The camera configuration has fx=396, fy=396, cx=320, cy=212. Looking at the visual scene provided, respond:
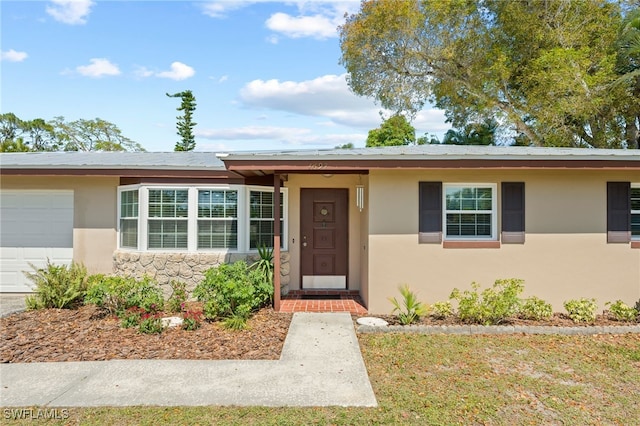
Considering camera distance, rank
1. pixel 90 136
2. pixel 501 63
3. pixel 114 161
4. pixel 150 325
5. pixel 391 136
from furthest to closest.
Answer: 1. pixel 90 136
2. pixel 391 136
3. pixel 501 63
4. pixel 114 161
5. pixel 150 325

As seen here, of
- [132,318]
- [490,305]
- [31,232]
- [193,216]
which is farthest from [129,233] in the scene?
[490,305]

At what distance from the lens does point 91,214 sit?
347 inches

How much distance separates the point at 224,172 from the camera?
8.28m

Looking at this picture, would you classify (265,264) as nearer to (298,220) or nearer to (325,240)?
(298,220)

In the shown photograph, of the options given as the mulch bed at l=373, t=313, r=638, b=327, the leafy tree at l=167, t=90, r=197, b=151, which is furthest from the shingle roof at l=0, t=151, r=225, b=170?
the leafy tree at l=167, t=90, r=197, b=151

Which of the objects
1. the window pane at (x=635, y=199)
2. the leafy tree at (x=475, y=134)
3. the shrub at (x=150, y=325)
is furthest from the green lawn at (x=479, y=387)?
the leafy tree at (x=475, y=134)

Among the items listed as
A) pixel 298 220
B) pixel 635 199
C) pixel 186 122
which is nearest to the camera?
pixel 635 199

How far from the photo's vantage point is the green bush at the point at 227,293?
6.55 m

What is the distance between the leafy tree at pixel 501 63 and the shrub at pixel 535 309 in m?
12.3

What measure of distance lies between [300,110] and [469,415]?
21.0 metres

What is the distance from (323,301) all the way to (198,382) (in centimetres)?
396

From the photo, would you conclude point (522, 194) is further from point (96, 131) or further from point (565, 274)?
point (96, 131)

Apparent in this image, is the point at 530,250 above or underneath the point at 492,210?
underneath

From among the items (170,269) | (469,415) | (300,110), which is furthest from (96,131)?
(469,415)
